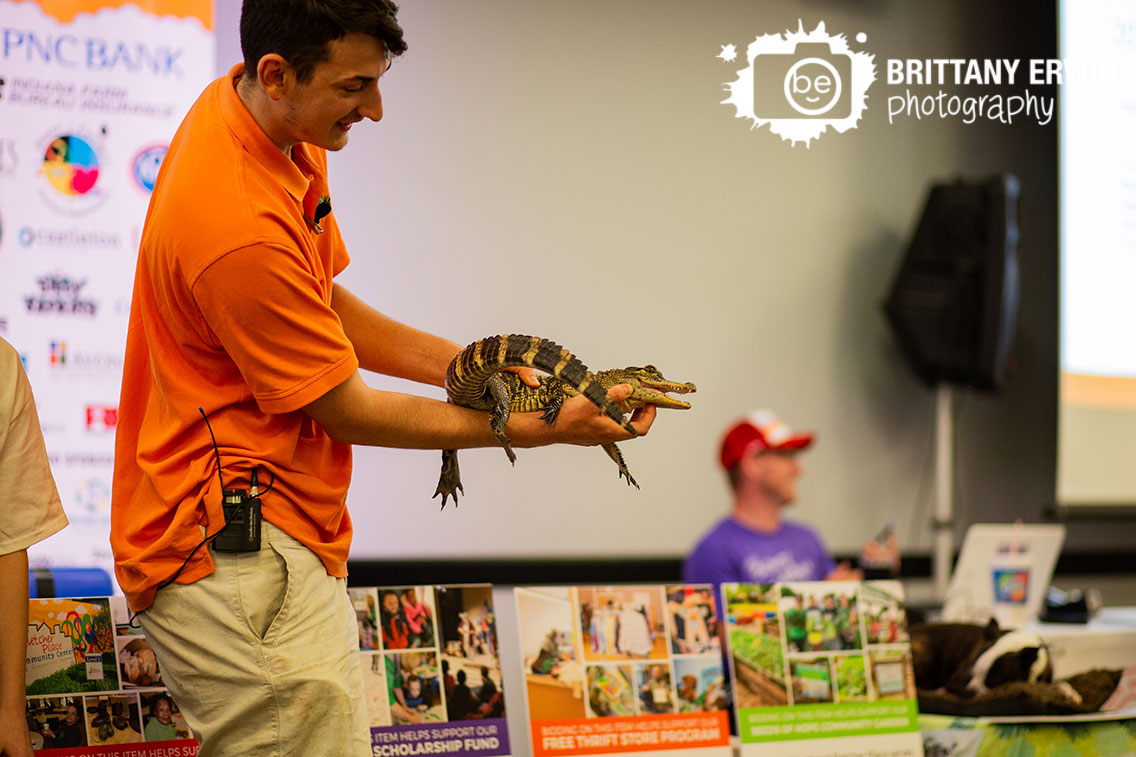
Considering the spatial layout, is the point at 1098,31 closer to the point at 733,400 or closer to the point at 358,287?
the point at 733,400

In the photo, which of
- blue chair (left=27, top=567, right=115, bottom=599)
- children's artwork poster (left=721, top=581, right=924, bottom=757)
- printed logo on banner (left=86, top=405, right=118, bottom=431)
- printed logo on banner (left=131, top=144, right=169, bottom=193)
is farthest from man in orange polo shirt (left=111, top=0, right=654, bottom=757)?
printed logo on banner (left=131, top=144, right=169, bottom=193)

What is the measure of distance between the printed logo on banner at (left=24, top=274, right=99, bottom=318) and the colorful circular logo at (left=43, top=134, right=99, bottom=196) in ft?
0.91

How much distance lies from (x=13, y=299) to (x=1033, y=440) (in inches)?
181

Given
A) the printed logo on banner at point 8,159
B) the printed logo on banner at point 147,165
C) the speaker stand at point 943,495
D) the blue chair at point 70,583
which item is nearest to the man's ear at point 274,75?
the blue chair at point 70,583

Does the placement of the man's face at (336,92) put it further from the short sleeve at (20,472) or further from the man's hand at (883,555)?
the man's hand at (883,555)

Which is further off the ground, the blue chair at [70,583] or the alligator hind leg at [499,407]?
the alligator hind leg at [499,407]

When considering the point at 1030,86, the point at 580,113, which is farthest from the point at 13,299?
the point at 1030,86

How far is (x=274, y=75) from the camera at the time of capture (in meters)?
1.56

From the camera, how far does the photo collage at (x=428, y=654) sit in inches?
92.7

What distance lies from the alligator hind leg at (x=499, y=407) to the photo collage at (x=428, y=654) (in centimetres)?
73

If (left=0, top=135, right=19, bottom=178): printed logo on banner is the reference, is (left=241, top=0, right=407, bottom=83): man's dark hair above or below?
below

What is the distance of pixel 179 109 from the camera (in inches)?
129

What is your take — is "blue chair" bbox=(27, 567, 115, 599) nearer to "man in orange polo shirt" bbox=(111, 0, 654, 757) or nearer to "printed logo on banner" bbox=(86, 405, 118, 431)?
"printed logo on banner" bbox=(86, 405, 118, 431)

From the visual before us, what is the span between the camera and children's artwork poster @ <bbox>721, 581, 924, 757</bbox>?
A: 252cm
